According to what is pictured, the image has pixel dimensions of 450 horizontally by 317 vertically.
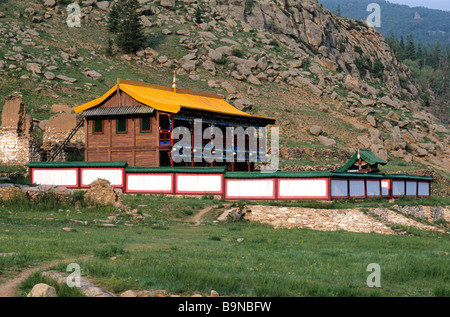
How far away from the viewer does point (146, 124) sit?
42.9 meters

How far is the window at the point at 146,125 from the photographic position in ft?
140

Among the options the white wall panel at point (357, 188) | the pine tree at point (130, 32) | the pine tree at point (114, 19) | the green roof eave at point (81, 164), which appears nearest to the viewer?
the white wall panel at point (357, 188)

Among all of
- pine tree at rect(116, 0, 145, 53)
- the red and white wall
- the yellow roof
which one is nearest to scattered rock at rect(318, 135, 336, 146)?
the yellow roof

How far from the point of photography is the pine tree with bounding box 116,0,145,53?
288 feet

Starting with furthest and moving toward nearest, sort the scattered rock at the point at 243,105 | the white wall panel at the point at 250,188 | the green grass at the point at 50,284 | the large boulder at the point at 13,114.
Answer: the scattered rock at the point at 243,105, the large boulder at the point at 13,114, the white wall panel at the point at 250,188, the green grass at the point at 50,284

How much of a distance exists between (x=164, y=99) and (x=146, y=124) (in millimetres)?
2903

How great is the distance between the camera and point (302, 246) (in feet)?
73.4

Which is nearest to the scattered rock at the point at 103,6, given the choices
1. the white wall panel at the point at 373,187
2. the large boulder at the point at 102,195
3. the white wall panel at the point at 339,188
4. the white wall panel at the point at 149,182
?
the white wall panel at the point at 149,182

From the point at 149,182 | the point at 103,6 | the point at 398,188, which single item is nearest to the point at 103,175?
the point at 149,182

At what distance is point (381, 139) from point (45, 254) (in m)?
68.0

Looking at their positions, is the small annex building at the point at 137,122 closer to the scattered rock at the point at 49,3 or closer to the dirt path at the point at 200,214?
the dirt path at the point at 200,214

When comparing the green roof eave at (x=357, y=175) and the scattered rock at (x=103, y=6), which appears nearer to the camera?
the green roof eave at (x=357, y=175)

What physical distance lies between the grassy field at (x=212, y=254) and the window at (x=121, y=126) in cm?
1380
